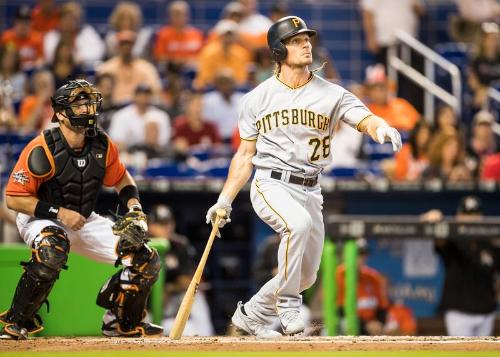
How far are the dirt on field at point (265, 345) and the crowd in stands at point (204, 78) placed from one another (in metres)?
5.03

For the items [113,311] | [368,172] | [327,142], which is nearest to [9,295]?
[113,311]

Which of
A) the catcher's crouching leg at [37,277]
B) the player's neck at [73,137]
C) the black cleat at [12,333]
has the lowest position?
the black cleat at [12,333]

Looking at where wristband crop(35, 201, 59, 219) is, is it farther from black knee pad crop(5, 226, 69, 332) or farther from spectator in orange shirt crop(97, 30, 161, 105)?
spectator in orange shirt crop(97, 30, 161, 105)

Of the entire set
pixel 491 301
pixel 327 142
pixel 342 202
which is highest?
pixel 327 142

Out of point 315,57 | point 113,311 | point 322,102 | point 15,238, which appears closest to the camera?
point 322,102

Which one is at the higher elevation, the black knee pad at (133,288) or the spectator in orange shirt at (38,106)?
the spectator in orange shirt at (38,106)

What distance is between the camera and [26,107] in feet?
44.5

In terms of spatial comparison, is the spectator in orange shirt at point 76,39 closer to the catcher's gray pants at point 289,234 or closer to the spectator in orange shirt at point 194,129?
the spectator in orange shirt at point 194,129

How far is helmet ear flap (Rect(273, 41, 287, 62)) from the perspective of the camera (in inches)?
288

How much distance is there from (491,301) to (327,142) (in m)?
4.36

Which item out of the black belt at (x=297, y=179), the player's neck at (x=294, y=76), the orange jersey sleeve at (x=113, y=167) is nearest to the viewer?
the black belt at (x=297, y=179)

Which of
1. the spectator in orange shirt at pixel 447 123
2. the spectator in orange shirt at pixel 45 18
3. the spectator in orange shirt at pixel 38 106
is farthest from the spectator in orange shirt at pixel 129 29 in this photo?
the spectator in orange shirt at pixel 447 123

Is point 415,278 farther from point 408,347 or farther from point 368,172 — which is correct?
point 408,347

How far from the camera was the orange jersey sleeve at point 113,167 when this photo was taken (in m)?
7.83
